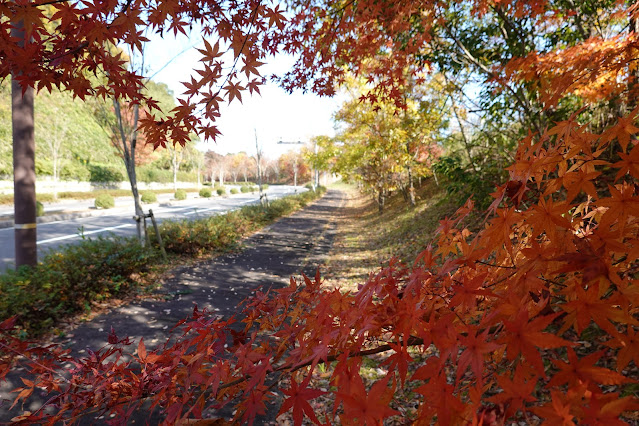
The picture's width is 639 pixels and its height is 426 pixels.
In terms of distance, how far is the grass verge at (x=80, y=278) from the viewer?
3.86 meters

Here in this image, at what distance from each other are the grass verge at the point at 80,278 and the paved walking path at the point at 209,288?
0.38m

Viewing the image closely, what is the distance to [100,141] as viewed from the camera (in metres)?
32.1

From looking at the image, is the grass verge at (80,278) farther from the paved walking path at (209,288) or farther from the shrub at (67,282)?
the paved walking path at (209,288)

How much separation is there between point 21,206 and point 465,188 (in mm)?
7578

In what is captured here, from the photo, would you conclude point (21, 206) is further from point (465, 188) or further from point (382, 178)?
point (382, 178)

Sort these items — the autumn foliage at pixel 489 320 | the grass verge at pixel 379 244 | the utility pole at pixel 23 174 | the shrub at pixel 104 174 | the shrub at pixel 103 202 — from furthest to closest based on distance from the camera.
Result: the shrub at pixel 104 174 → the shrub at pixel 103 202 → the grass verge at pixel 379 244 → the utility pole at pixel 23 174 → the autumn foliage at pixel 489 320

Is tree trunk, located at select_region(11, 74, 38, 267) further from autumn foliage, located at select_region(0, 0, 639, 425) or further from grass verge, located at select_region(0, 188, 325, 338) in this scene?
autumn foliage, located at select_region(0, 0, 639, 425)

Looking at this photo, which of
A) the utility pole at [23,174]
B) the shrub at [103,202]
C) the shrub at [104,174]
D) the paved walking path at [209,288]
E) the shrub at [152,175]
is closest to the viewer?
the paved walking path at [209,288]

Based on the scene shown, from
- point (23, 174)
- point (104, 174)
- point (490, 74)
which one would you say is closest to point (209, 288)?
point (23, 174)

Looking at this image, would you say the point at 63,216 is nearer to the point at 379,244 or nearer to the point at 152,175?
the point at 379,244

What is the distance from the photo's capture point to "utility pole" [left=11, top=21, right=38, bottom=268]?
4.25 metres

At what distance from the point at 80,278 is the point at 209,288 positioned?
1.96 metres

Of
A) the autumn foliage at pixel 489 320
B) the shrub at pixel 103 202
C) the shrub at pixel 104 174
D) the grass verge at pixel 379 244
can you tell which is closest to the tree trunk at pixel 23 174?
the autumn foliage at pixel 489 320

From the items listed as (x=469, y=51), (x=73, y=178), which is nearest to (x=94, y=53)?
(x=469, y=51)
